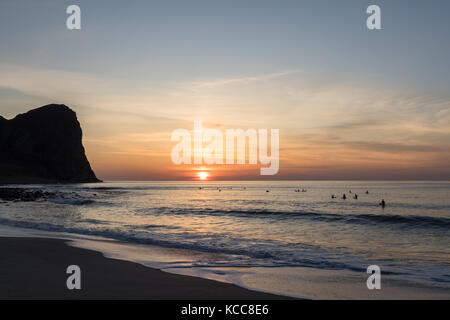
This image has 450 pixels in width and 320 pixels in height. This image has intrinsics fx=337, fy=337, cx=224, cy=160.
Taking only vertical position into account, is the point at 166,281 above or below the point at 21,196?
above

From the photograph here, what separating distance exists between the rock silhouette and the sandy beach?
565ft

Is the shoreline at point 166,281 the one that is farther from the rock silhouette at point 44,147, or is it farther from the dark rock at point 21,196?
the rock silhouette at point 44,147

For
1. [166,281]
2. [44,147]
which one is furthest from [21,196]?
[44,147]

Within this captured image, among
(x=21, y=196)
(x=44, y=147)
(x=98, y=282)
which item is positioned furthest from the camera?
(x=44, y=147)

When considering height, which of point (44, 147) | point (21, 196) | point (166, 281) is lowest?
point (21, 196)

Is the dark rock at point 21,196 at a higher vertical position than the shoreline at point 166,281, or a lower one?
lower

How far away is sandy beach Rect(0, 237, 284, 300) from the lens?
8.12m

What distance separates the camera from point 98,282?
30.4 ft

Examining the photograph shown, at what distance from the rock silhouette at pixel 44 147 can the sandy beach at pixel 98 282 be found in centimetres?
17234

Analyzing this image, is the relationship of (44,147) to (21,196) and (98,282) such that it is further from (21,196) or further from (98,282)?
(98,282)

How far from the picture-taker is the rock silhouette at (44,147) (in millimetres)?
175125

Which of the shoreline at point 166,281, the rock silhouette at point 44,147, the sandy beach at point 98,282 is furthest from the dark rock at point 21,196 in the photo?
the rock silhouette at point 44,147

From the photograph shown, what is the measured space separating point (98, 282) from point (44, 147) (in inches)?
7931

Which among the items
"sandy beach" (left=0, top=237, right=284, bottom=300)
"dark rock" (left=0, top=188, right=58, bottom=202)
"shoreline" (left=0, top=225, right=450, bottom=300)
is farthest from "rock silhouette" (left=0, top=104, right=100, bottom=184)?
"sandy beach" (left=0, top=237, right=284, bottom=300)
